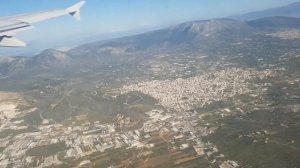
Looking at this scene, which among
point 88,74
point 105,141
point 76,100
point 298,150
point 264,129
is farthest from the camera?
point 88,74

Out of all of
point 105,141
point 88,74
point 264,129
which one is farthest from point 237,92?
point 88,74

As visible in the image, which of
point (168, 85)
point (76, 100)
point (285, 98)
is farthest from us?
point (168, 85)

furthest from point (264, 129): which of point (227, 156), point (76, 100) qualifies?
point (76, 100)

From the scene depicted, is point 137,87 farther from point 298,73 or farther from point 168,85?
point 298,73

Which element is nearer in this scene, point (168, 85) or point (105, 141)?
point (105, 141)

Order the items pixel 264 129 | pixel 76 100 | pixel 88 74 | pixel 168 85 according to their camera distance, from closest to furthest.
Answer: pixel 264 129 → pixel 76 100 → pixel 168 85 → pixel 88 74

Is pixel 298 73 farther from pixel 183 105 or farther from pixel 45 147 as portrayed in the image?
pixel 45 147
